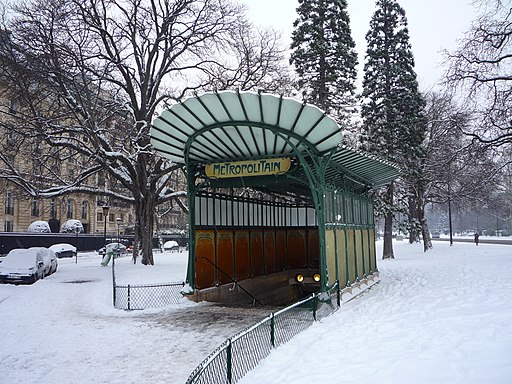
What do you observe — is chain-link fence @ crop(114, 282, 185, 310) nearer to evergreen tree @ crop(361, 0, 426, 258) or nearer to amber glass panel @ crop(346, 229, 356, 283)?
amber glass panel @ crop(346, 229, 356, 283)

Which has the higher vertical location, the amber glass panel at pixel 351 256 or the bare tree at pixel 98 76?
the bare tree at pixel 98 76

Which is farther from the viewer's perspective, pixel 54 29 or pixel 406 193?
pixel 406 193

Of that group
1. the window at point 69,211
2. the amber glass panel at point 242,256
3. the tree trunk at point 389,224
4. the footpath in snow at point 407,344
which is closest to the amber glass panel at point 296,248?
the amber glass panel at point 242,256

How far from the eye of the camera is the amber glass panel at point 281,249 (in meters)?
20.2

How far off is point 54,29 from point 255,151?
13275 millimetres

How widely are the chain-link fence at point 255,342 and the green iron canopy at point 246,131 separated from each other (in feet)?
13.4

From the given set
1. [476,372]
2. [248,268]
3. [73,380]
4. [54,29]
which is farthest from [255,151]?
[54,29]

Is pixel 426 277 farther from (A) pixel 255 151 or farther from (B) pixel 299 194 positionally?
(A) pixel 255 151

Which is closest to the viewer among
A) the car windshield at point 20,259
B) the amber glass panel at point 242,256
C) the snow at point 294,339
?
the snow at point 294,339

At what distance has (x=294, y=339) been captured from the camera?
8719 millimetres

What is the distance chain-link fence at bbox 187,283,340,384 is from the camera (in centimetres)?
563

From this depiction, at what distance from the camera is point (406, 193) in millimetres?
34625

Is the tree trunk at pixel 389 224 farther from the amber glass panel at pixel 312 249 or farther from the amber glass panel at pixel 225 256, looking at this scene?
the amber glass panel at pixel 225 256

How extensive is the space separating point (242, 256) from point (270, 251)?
2.81 metres
